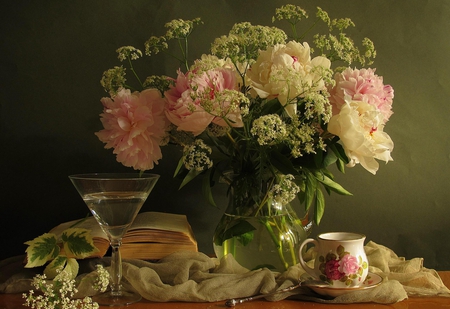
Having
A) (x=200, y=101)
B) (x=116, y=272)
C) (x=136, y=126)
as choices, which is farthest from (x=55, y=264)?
(x=200, y=101)

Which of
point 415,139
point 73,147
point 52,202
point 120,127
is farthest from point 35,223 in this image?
point 415,139

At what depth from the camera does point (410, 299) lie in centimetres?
100

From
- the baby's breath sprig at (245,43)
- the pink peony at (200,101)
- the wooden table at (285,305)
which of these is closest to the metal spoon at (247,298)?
the wooden table at (285,305)

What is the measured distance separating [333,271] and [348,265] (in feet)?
0.10

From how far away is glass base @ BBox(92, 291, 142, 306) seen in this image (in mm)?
970

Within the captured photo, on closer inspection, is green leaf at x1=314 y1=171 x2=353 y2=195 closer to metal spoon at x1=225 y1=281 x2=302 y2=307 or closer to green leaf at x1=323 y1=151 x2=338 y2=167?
green leaf at x1=323 y1=151 x2=338 y2=167

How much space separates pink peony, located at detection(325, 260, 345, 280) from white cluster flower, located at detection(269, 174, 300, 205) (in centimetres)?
14

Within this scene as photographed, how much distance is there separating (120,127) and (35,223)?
586 millimetres

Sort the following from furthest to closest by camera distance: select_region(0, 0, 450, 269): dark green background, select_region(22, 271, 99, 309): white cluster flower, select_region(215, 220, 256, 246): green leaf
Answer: select_region(0, 0, 450, 269): dark green background
select_region(215, 220, 256, 246): green leaf
select_region(22, 271, 99, 309): white cluster flower

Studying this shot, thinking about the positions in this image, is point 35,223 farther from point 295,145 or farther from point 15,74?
point 295,145

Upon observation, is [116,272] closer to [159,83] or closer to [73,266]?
[73,266]

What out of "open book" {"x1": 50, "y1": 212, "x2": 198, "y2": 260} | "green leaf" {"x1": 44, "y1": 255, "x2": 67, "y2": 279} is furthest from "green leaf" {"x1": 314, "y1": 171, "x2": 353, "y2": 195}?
"green leaf" {"x1": 44, "y1": 255, "x2": 67, "y2": 279}

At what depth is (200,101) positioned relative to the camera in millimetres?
938

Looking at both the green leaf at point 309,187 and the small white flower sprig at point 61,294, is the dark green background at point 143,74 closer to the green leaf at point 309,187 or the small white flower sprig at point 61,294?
the green leaf at point 309,187
